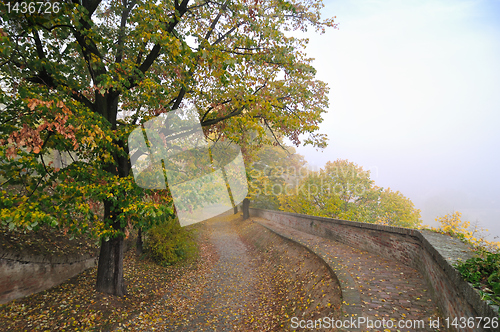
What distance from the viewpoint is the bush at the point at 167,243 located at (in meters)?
9.70

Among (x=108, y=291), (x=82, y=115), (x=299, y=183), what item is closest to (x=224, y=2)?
(x=82, y=115)

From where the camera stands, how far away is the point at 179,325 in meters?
5.83

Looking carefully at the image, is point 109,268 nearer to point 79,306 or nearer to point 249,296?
point 79,306

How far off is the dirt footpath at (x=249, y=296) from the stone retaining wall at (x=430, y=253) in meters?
1.81

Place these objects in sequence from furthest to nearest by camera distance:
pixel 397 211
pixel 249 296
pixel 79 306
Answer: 1. pixel 397 211
2. pixel 249 296
3. pixel 79 306

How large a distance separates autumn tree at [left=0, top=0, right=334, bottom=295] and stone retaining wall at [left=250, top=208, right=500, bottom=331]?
3682 mm

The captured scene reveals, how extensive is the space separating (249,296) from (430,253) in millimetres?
5078

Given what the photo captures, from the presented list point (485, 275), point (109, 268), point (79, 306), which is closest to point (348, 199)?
point (485, 275)

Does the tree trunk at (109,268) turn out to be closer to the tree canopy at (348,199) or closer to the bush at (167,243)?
the bush at (167,243)

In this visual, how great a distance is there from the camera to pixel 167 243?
9.85 metres

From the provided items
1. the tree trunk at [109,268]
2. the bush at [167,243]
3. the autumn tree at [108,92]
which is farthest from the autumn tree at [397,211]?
the tree trunk at [109,268]

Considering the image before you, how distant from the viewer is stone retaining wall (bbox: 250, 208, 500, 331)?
9.86ft

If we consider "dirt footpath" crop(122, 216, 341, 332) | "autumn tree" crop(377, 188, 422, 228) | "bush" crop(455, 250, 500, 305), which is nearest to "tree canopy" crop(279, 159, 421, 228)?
"autumn tree" crop(377, 188, 422, 228)

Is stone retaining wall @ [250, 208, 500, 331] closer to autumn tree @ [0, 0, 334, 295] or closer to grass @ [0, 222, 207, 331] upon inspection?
autumn tree @ [0, 0, 334, 295]
